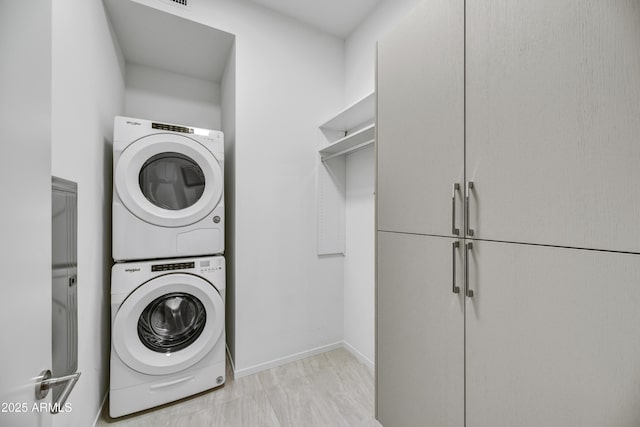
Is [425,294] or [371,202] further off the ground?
[371,202]

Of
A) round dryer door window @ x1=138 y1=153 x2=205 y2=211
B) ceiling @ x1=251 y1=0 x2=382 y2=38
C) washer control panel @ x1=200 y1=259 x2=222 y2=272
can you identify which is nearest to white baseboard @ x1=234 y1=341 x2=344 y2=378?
washer control panel @ x1=200 y1=259 x2=222 y2=272

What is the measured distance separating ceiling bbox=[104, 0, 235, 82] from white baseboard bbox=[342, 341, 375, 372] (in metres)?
2.77

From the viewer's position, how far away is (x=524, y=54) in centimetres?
79

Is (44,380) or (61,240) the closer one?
(44,380)

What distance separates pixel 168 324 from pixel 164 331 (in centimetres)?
5

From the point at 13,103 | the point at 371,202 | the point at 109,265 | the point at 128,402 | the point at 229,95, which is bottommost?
the point at 128,402

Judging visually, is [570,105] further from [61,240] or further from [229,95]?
[229,95]

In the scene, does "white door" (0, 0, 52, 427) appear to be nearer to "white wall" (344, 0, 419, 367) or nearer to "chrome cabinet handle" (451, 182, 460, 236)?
"chrome cabinet handle" (451, 182, 460, 236)

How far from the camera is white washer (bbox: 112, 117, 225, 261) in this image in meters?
1.66

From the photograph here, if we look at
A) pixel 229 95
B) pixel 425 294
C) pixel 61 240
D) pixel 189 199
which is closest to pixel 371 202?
pixel 425 294

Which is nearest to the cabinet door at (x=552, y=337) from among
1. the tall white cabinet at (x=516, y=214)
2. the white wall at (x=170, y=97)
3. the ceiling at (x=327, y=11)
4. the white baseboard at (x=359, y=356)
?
the tall white cabinet at (x=516, y=214)

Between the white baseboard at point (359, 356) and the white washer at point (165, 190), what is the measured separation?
144cm

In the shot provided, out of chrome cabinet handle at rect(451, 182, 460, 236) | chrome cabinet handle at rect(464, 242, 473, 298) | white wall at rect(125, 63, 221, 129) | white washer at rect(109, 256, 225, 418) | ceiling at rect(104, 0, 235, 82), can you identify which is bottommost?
white washer at rect(109, 256, 225, 418)

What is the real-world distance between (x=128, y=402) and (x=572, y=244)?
2315 millimetres
